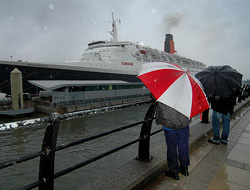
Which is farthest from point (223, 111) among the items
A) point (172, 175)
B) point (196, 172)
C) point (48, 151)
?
point (48, 151)

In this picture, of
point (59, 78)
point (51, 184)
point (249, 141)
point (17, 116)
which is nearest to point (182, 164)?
point (51, 184)

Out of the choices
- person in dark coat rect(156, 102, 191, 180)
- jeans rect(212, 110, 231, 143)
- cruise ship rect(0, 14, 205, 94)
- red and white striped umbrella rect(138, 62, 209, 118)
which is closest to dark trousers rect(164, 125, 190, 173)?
person in dark coat rect(156, 102, 191, 180)

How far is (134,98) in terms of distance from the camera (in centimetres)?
2539

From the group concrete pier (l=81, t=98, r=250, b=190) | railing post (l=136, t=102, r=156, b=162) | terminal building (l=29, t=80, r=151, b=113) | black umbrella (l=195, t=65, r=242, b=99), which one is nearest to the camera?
concrete pier (l=81, t=98, r=250, b=190)

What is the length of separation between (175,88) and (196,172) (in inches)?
58.8

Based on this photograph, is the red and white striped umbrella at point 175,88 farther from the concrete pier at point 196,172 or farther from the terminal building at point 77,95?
the terminal building at point 77,95

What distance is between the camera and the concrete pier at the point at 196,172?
2.14 m

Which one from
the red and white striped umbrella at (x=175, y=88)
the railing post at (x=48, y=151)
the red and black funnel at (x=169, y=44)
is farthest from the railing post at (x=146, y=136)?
the red and black funnel at (x=169, y=44)

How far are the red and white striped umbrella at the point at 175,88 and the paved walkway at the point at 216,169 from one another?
108 cm

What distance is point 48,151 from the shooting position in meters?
1.35

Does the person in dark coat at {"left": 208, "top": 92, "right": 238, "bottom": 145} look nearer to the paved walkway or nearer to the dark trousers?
the paved walkway

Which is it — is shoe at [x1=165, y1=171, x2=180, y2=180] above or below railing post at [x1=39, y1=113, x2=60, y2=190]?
below

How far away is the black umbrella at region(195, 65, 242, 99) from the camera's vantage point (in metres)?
3.26

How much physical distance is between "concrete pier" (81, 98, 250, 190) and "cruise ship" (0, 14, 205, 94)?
70.0ft
